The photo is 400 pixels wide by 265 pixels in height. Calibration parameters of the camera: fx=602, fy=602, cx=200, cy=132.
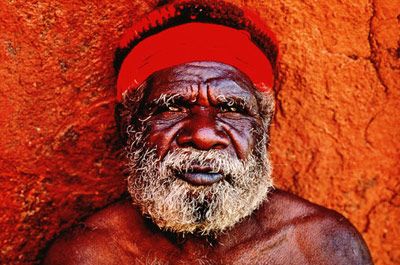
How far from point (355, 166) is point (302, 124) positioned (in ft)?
1.24

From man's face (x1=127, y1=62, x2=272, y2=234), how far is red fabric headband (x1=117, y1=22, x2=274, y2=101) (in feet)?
0.13

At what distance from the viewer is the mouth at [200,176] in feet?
8.36

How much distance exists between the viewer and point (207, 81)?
2.67m

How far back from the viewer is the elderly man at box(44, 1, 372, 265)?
8.56 feet

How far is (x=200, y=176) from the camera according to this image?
256cm

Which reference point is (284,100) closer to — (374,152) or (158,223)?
(374,152)

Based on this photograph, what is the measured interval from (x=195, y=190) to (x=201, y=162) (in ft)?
0.41

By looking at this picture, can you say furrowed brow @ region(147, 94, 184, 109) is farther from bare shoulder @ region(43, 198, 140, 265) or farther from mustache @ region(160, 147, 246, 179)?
bare shoulder @ region(43, 198, 140, 265)

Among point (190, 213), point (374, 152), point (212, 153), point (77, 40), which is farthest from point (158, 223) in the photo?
point (374, 152)

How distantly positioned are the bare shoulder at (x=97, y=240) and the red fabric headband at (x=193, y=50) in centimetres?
63

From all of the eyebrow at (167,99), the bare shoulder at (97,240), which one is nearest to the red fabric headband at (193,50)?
the eyebrow at (167,99)

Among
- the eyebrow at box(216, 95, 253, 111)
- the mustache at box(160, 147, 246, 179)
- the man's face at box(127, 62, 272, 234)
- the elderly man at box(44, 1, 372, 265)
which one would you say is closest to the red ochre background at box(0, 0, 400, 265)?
the elderly man at box(44, 1, 372, 265)

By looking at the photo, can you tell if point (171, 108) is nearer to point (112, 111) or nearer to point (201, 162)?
point (201, 162)

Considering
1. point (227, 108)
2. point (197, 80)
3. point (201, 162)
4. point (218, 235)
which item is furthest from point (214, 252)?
point (197, 80)
